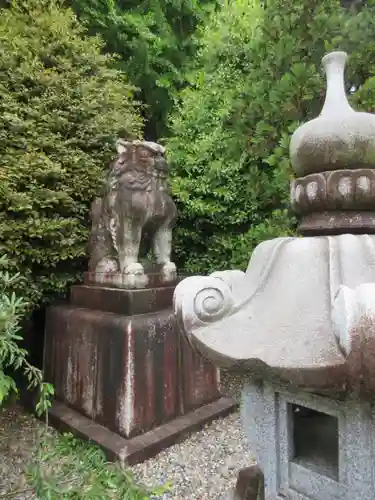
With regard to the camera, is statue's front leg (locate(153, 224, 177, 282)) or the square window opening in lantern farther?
statue's front leg (locate(153, 224, 177, 282))

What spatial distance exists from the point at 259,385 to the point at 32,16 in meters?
4.75

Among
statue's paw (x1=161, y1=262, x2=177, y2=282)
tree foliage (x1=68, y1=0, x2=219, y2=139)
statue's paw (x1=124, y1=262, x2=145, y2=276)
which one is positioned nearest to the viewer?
statue's paw (x1=124, y1=262, x2=145, y2=276)

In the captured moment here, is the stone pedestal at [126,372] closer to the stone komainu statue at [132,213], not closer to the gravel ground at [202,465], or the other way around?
the gravel ground at [202,465]

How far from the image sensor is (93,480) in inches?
56.9

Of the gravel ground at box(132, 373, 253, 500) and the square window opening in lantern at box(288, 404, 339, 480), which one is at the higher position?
the square window opening in lantern at box(288, 404, 339, 480)

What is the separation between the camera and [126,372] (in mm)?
3119

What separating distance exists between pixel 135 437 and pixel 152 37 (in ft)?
19.9

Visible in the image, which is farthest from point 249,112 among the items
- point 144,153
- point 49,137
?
point 49,137

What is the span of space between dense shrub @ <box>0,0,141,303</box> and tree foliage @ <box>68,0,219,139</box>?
58.7 inches

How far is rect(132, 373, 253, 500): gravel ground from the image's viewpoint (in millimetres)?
2807

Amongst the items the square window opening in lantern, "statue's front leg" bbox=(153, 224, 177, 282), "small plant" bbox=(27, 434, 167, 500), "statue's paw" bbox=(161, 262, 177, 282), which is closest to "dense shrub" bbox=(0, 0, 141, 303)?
"statue's front leg" bbox=(153, 224, 177, 282)

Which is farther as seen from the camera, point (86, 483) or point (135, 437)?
point (135, 437)

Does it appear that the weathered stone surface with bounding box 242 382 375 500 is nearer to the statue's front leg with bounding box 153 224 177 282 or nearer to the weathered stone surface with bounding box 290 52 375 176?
the weathered stone surface with bounding box 290 52 375 176

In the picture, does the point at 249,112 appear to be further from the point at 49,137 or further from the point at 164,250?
the point at 49,137
